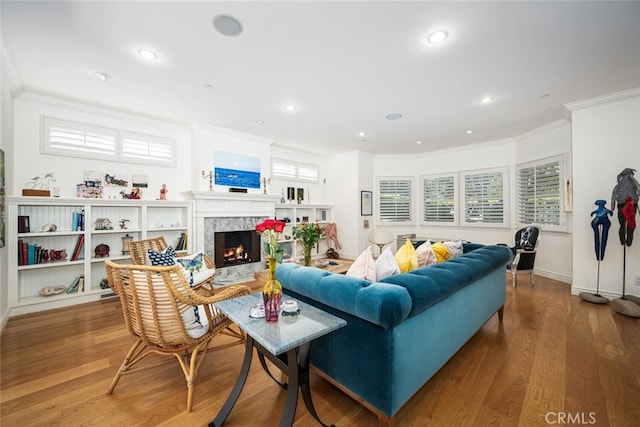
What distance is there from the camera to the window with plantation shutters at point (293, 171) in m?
6.12

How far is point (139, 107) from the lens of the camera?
3.81 m

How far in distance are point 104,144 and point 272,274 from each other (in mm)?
4115

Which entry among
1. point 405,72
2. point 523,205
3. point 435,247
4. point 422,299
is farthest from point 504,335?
point 523,205

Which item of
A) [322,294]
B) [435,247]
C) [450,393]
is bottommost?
[450,393]

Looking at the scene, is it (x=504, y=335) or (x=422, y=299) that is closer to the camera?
(x=422, y=299)

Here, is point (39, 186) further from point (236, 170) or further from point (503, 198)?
point (503, 198)

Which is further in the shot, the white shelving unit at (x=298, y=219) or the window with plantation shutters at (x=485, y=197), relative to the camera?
the white shelving unit at (x=298, y=219)

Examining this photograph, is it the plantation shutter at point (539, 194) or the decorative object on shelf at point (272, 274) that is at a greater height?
the plantation shutter at point (539, 194)

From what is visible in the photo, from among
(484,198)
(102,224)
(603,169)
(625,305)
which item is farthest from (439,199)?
(102,224)

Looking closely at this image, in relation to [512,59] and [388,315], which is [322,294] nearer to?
[388,315]

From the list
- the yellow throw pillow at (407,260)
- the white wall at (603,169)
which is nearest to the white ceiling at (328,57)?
the white wall at (603,169)

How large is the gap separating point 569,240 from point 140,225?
7153 millimetres

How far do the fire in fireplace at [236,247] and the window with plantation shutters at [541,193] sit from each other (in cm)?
543

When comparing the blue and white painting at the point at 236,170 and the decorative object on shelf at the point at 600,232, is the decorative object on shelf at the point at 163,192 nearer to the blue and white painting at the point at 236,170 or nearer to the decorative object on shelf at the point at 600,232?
the blue and white painting at the point at 236,170
